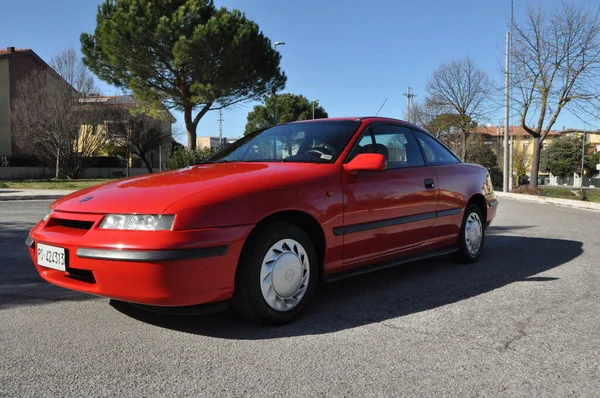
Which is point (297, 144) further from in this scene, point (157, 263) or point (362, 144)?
point (157, 263)

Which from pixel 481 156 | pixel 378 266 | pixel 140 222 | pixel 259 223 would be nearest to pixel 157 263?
pixel 140 222

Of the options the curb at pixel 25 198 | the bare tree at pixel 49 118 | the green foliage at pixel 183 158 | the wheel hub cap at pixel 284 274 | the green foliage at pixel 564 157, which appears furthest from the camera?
the green foliage at pixel 564 157

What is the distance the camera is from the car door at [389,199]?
3697mm

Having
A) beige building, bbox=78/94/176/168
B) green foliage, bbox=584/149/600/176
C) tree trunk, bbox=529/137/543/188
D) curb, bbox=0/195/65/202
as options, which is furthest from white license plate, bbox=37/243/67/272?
green foliage, bbox=584/149/600/176

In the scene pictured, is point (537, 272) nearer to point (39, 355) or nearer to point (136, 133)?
point (39, 355)

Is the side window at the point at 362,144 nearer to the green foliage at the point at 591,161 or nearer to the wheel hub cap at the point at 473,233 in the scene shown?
the wheel hub cap at the point at 473,233

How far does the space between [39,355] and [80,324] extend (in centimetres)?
53

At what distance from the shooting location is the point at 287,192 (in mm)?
3232

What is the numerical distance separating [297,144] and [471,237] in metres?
2.36

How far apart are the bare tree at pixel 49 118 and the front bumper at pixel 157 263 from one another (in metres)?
31.0

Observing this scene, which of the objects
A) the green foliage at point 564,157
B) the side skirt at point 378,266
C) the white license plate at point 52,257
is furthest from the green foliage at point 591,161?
the white license plate at point 52,257

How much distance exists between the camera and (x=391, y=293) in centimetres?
411

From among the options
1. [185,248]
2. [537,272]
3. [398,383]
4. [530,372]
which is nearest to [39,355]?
[185,248]

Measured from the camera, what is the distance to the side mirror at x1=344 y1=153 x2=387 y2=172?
11.8ft
